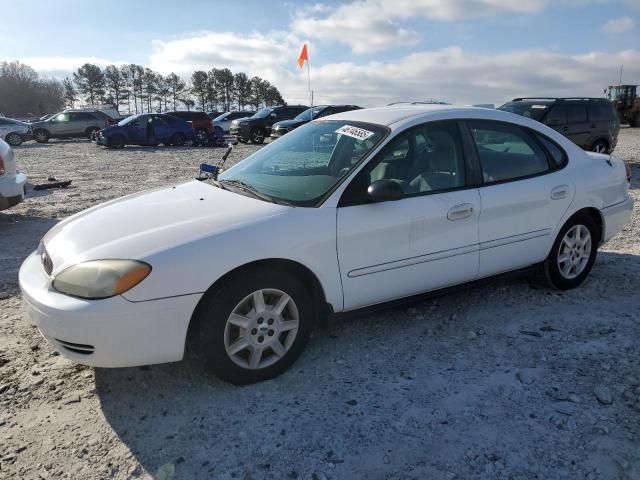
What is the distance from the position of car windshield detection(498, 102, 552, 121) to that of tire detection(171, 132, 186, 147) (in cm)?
1562

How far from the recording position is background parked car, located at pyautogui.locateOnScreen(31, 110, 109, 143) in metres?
26.5

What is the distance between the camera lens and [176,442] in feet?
8.10

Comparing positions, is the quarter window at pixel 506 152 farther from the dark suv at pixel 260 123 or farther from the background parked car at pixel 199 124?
the background parked car at pixel 199 124

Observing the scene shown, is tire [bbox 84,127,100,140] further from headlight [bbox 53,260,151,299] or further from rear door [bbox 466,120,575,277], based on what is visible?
headlight [bbox 53,260,151,299]

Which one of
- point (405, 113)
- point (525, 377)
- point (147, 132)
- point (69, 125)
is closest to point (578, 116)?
point (405, 113)

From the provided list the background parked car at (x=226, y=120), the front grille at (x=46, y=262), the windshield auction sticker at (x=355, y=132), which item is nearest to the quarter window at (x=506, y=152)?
the windshield auction sticker at (x=355, y=132)

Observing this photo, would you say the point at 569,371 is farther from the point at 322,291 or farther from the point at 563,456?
the point at 322,291

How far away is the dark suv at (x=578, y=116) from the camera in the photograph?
37.2 feet

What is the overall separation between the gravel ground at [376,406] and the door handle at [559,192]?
858mm

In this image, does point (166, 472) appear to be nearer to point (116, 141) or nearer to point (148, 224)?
point (148, 224)

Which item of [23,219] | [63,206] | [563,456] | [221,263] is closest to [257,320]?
[221,263]

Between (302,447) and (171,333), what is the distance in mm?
874

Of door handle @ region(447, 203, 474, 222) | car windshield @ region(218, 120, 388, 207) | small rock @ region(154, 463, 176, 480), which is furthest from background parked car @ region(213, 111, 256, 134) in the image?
small rock @ region(154, 463, 176, 480)

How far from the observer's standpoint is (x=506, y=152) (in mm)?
3869
